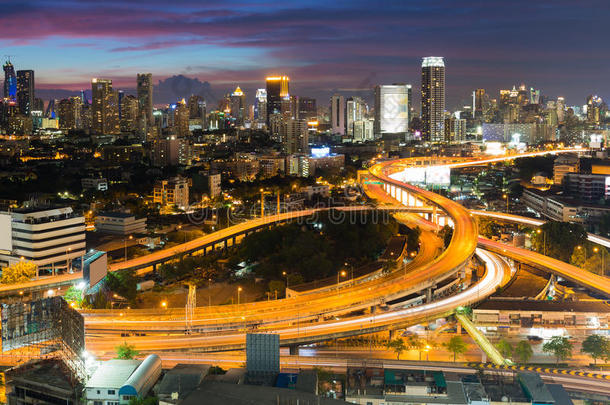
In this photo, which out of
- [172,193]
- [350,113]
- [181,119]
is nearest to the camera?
[172,193]

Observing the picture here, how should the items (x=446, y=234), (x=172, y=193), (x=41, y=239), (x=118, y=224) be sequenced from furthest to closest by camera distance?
(x=172, y=193) < (x=118, y=224) < (x=446, y=234) < (x=41, y=239)

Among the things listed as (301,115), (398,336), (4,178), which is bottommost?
(398,336)

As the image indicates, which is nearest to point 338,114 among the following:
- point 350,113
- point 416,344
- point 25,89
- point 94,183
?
point 350,113

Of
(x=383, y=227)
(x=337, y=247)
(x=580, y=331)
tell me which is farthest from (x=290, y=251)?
(x=580, y=331)

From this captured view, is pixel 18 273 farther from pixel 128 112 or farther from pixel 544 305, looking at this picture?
pixel 128 112

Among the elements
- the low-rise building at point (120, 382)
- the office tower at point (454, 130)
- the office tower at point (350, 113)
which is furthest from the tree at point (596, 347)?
the office tower at point (350, 113)

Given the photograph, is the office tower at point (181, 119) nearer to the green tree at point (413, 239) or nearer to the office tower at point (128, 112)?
the office tower at point (128, 112)

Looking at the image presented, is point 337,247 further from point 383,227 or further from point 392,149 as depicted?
point 392,149
